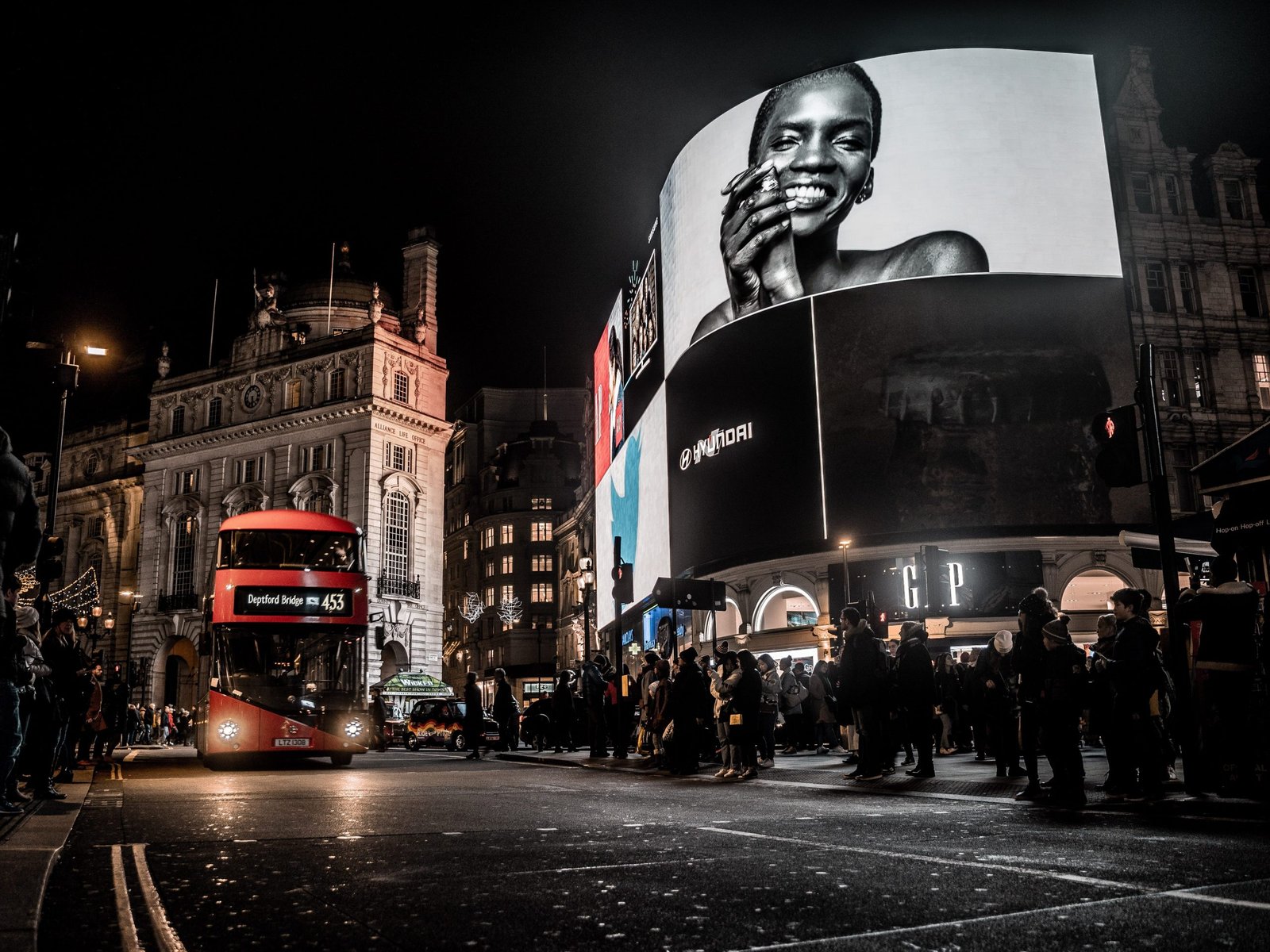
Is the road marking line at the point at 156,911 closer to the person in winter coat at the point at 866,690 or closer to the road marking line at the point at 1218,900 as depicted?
the road marking line at the point at 1218,900

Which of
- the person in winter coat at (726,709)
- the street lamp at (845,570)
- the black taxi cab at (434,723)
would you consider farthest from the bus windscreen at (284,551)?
the street lamp at (845,570)

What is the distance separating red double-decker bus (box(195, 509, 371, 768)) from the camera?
1853 centimetres

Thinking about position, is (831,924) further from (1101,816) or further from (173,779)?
(173,779)

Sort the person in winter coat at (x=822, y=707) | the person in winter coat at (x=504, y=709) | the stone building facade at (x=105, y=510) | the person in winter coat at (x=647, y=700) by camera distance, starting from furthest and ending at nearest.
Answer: the stone building facade at (x=105, y=510) → the person in winter coat at (x=504, y=709) → the person in winter coat at (x=822, y=707) → the person in winter coat at (x=647, y=700)

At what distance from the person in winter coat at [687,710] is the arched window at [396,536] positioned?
47000mm

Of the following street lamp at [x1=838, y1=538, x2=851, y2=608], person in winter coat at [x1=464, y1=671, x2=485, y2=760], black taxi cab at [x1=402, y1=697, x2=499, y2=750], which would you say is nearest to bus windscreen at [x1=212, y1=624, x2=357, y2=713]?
person in winter coat at [x1=464, y1=671, x2=485, y2=760]

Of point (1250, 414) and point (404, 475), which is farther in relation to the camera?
point (404, 475)

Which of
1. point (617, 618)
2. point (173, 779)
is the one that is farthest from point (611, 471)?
point (173, 779)

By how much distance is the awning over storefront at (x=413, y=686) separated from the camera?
45875 mm

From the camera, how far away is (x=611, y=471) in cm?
5191

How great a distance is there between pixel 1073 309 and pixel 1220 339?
861 cm

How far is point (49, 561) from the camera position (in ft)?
48.6

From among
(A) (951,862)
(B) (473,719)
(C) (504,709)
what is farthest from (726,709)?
(C) (504,709)

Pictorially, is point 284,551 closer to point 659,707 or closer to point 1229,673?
point 659,707
